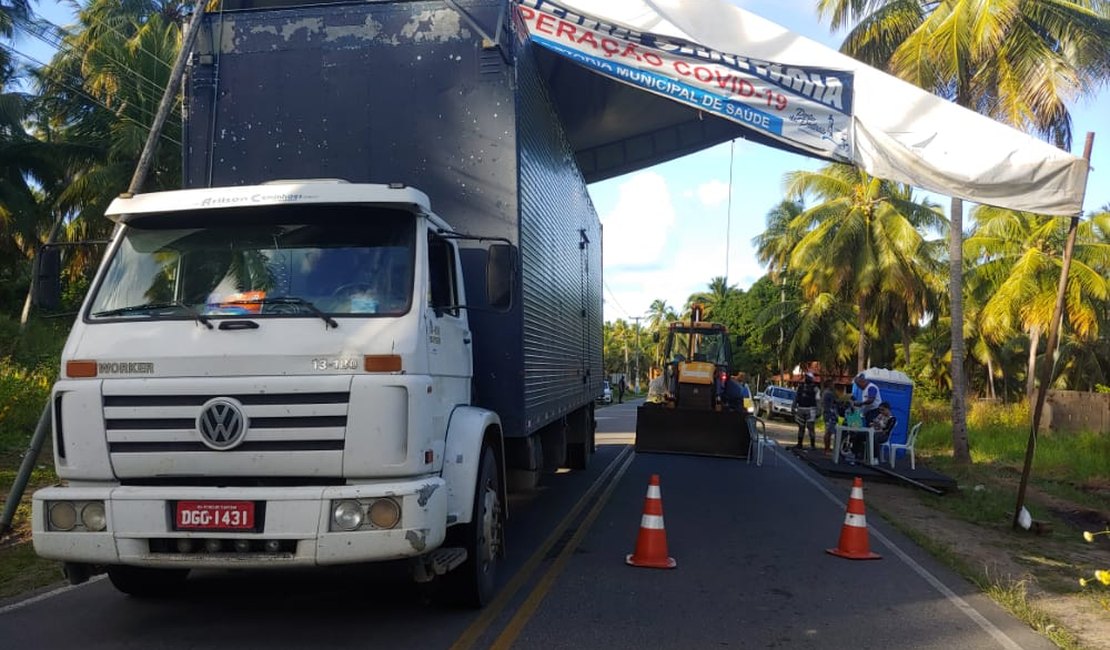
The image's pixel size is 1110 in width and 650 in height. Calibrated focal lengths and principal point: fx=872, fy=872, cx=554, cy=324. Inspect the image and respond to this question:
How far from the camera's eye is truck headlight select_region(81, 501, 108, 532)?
4680 millimetres

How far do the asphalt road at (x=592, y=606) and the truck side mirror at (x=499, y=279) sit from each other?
6.66 ft

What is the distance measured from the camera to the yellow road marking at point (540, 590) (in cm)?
522

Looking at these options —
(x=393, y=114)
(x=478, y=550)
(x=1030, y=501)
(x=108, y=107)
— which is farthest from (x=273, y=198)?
(x=108, y=107)

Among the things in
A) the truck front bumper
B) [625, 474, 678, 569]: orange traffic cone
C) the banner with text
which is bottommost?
[625, 474, 678, 569]: orange traffic cone

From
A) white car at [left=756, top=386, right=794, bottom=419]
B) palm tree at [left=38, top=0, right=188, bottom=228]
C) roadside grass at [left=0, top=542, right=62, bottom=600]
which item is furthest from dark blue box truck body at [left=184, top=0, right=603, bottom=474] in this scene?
white car at [left=756, top=386, right=794, bottom=419]

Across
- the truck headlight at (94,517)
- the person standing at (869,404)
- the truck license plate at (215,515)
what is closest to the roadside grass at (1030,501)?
the person standing at (869,404)

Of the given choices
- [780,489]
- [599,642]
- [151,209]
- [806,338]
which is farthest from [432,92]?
[806,338]

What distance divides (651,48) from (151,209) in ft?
17.9

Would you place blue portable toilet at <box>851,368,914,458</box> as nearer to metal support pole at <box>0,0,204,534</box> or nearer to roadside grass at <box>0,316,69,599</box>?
metal support pole at <box>0,0,204,534</box>

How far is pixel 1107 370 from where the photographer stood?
41.3 metres

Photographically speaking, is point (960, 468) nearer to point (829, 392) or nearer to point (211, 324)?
point (829, 392)

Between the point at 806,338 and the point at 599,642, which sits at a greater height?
the point at 806,338

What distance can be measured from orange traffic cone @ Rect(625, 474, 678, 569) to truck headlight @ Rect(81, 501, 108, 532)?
163 inches

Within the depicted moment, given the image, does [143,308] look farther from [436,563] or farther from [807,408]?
[807,408]
